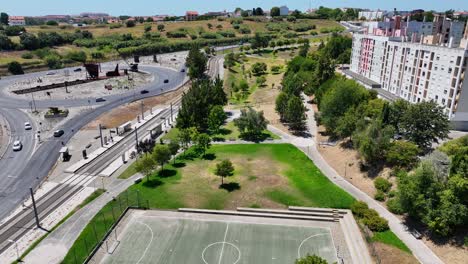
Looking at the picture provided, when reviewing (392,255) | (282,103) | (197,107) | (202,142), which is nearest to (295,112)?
(282,103)

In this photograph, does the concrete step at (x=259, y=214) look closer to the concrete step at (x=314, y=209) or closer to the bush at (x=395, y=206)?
the concrete step at (x=314, y=209)

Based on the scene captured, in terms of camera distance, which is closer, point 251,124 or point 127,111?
point 251,124

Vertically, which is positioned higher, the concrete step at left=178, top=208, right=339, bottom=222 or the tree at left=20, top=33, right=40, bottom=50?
the tree at left=20, top=33, right=40, bottom=50

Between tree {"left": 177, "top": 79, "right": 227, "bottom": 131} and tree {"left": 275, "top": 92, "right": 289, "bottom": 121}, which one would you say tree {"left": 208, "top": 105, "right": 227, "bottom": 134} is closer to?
tree {"left": 177, "top": 79, "right": 227, "bottom": 131}

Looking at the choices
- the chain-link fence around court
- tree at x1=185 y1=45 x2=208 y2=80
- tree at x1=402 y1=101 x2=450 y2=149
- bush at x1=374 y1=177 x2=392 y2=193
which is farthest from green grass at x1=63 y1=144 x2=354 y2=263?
tree at x1=185 y1=45 x2=208 y2=80

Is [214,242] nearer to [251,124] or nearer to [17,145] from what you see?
[251,124]

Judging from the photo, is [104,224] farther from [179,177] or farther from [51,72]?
[51,72]
